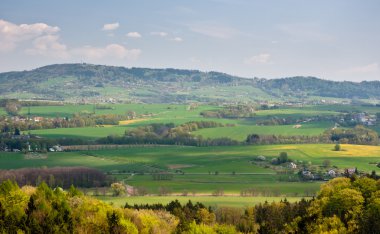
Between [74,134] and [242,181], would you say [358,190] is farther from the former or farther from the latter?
[74,134]

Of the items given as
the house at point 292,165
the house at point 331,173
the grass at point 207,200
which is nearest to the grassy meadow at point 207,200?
the grass at point 207,200

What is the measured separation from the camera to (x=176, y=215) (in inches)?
3187

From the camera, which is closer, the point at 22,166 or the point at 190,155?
the point at 22,166

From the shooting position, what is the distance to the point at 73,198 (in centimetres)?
7238

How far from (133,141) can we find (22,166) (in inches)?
2061

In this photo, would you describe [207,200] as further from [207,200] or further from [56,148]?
[56,148]

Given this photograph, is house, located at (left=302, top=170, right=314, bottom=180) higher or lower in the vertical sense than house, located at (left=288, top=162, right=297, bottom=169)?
lower

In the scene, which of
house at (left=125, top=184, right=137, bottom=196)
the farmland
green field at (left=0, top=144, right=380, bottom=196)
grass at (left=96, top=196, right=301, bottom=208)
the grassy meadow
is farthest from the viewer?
green field at (left=0, top=144, right=380, bottom=196)

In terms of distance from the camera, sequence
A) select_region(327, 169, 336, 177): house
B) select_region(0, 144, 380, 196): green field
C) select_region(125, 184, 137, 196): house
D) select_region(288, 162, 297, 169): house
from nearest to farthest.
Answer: select_region(125, 184, 137, 196): house, select_region(0, 144, 380, 196): green field, select_region(327, 169, 336, 177): house, select_region(288, 162, 297, 169): house

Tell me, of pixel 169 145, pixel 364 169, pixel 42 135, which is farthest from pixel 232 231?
pixel 42 135

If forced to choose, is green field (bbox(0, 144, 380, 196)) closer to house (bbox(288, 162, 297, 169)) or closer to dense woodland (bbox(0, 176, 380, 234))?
house (bbox(288, 162, 297, 169))

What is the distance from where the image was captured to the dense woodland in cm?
6366

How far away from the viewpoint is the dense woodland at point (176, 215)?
63656 mm

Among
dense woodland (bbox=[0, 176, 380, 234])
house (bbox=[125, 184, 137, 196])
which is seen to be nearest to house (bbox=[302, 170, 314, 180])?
house (bbox=[125, 184, 137, 196])
